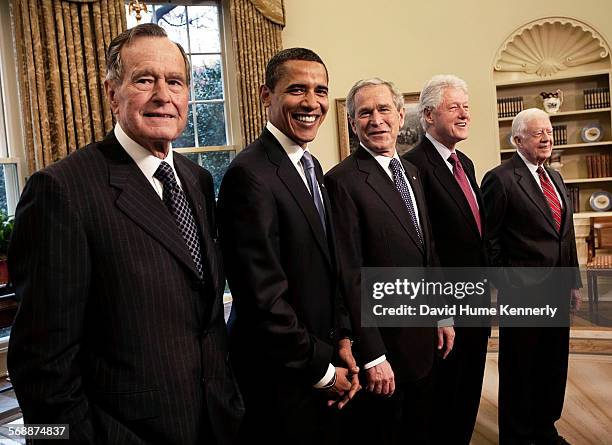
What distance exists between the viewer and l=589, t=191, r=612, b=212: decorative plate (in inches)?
249

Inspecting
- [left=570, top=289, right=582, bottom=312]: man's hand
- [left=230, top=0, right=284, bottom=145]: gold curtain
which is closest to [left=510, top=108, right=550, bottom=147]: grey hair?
[left=570, top=289, right=582, bottom=312]: man's hand

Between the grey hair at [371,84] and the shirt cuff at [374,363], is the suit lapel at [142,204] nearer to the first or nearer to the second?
the shirt cuff at [374,363]

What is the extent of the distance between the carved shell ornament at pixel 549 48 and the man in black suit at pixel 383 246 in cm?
478

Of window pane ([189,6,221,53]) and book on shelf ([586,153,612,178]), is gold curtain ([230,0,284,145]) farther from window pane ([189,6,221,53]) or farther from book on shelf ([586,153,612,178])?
book on shelf ([586,153,612,178])

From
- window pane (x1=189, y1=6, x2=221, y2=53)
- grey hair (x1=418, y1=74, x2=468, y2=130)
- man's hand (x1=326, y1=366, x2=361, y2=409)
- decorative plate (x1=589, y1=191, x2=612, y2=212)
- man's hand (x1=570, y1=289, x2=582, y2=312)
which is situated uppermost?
window pane (x1=189, y1=6, x2=221, y2=53)

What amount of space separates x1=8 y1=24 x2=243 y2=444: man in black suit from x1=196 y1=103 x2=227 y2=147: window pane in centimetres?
477

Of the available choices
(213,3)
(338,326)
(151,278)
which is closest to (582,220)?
(213,3)

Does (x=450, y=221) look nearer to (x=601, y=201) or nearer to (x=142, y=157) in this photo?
(x=142, y=157)

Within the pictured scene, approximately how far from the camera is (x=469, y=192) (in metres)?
2.57

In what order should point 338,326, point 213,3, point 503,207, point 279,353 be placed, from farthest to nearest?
1. point 213,3
2. point 503,207
3. point 338,326
4. point 279,353

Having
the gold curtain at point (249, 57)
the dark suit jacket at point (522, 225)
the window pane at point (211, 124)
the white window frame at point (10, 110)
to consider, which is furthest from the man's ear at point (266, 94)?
the window pane at point (211, 124)

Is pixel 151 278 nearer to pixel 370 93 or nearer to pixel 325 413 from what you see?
pixel 325 413

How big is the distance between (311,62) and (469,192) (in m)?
1.14

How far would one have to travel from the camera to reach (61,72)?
4.87m
